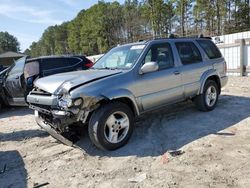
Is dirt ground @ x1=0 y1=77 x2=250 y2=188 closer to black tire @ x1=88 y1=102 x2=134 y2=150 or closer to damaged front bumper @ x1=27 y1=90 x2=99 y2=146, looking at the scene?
black tire @ x1=88 y1=102 x2=134 y2=150

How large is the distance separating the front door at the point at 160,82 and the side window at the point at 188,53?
1.18 feet

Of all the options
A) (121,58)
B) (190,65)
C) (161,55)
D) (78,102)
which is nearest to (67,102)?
(78,102)

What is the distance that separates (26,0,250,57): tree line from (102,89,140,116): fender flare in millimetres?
20321

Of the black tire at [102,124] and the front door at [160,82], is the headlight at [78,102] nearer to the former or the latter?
the black tire at [102,124]

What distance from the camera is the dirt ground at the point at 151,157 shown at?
4145mm

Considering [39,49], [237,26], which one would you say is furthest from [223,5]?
[39,49]

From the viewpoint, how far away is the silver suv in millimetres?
4938

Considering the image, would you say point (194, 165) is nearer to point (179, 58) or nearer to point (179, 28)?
point (179, 58)

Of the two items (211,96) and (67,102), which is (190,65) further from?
(67,102)

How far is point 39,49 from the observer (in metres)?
141

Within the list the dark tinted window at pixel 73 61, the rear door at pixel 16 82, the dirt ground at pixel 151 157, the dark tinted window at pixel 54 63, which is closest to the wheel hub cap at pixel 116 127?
the dirt ground at pixel 151 157

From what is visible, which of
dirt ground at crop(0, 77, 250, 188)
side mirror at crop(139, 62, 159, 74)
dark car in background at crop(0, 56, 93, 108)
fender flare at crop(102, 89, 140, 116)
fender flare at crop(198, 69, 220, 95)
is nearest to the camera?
dirt ground at crop(0, 77, 250, 188)

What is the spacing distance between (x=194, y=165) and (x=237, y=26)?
3282 centimetres

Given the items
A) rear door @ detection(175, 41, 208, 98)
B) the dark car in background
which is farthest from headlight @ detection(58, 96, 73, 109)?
the dark car in background
